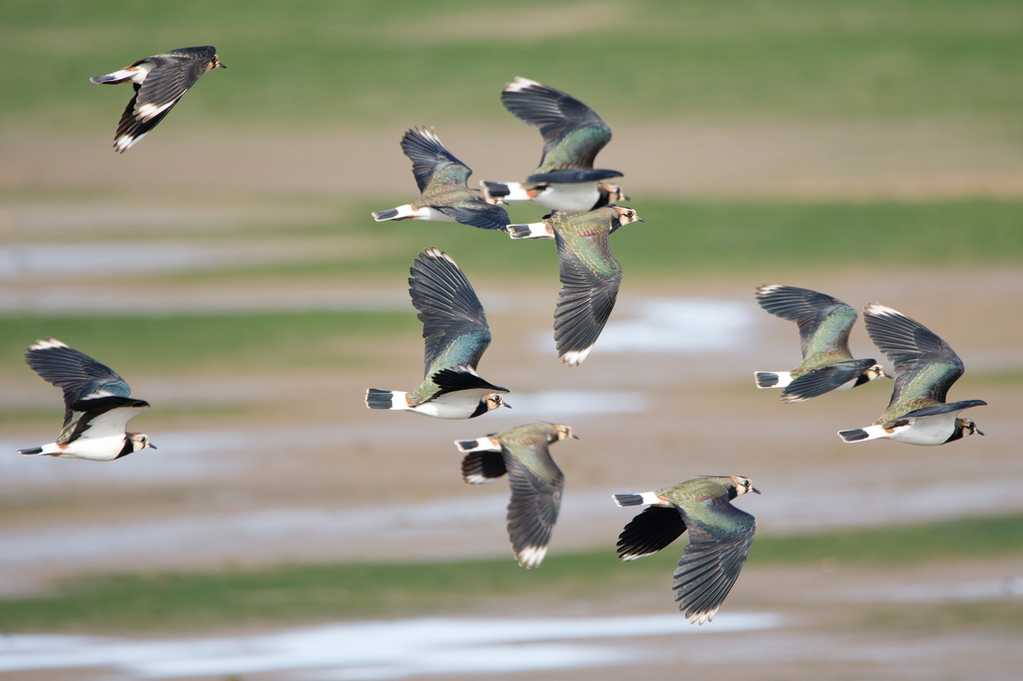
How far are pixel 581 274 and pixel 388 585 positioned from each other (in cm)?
493

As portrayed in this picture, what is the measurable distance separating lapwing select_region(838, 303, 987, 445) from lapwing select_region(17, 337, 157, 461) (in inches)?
185

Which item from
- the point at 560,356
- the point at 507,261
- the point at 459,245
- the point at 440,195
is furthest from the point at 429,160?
the point at 459,245

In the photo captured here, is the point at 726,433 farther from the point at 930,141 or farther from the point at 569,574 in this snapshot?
the point at 930,141

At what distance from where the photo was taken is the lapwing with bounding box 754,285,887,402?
29.9ft

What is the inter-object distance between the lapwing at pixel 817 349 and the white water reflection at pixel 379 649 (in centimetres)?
336

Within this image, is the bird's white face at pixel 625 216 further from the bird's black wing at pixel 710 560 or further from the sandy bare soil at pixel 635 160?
the sandy bare soil at pixel 635 160

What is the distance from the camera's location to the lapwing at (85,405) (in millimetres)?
8562

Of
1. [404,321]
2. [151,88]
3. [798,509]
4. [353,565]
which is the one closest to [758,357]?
[798,509]

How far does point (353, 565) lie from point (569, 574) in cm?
205

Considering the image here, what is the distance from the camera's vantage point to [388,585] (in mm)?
12633

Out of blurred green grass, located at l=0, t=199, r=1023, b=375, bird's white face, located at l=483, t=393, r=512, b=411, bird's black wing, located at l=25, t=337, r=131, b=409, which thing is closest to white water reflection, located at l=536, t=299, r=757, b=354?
blurred green grass, located at l=0, t=199, r=1023, b=375

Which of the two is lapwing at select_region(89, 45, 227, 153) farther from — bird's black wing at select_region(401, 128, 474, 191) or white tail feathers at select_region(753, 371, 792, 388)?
white tail feathers at select_region(753, 371, 792, 388)

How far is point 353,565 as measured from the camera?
13.0 m

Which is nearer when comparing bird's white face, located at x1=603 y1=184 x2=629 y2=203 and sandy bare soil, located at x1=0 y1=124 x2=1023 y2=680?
bird's white face, located at x1=603 y1=184 x2=629 y2=203
